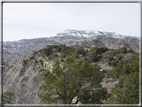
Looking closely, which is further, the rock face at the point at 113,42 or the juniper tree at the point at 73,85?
the rock face at the point at 113,42

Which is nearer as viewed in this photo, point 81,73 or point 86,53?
point 81,73

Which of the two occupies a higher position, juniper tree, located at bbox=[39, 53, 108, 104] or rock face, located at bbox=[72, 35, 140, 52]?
rock face, located at bbox=[72, 35, 140, 52]

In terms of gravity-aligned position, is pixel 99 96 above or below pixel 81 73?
below

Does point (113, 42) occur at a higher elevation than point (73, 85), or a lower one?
higher

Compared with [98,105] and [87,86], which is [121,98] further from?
[87,86]

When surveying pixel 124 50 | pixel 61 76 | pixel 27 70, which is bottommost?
pixel 27 70

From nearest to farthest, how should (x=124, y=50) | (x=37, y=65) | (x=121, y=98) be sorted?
(x=121, y=98)
(x=124, y=50)
(x=37, y=65)

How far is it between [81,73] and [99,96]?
1.31 metres

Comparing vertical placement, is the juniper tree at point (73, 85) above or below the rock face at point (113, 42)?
below

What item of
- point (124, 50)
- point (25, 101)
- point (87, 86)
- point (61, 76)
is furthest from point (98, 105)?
point (124, 50)

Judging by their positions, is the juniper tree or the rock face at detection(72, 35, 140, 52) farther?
the rock face at detection(72, 35, 140, 52)

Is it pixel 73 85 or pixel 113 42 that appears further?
pixel 113 42

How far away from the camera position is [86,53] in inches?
1000

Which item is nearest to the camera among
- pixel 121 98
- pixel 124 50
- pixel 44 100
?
pixel 44 100
